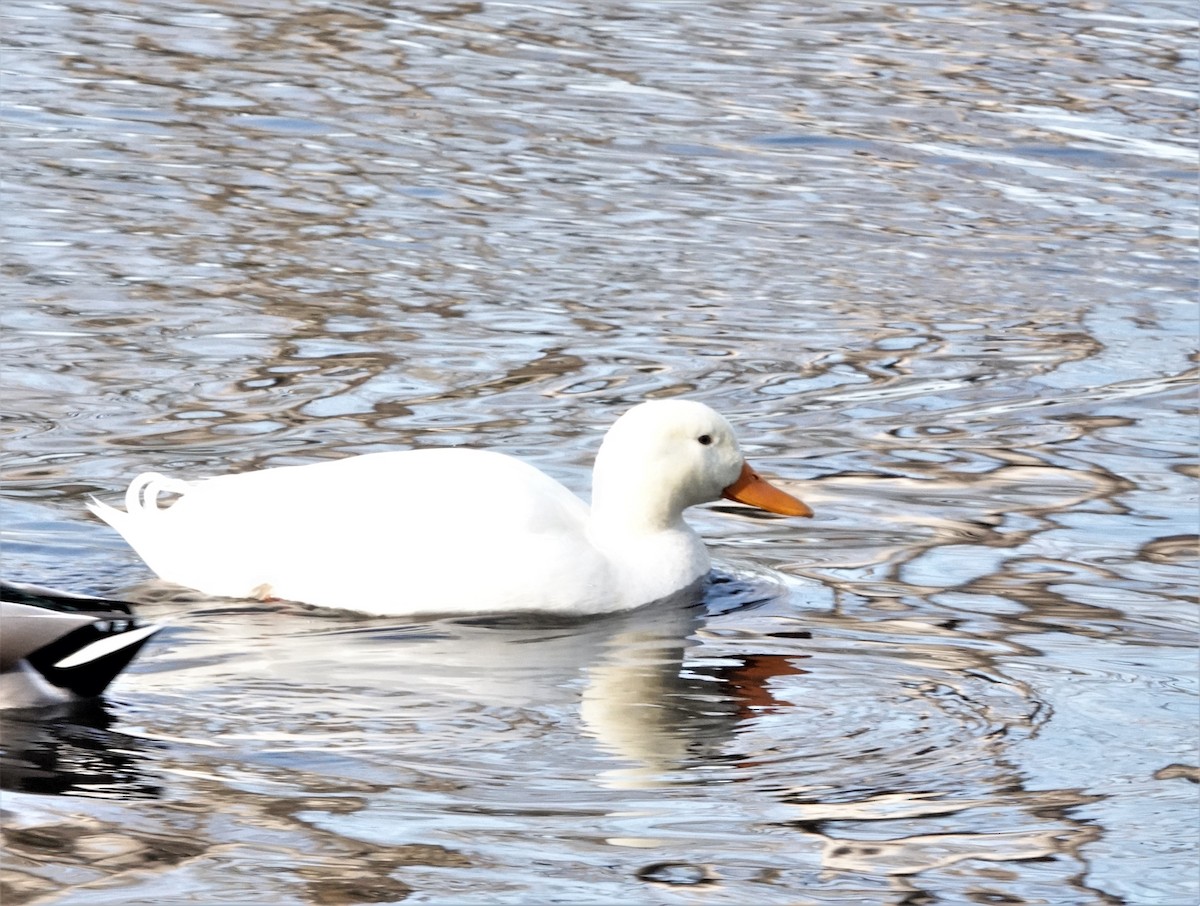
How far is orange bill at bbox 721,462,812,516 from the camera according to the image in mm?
7367

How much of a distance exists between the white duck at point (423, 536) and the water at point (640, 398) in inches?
4.5

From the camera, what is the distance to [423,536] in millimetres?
6766

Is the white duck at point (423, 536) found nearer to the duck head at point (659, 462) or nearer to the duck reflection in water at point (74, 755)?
the duck head at point (659, 462)

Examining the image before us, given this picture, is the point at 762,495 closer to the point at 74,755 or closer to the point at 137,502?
the point at 137,502

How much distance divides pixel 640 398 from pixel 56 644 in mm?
3655

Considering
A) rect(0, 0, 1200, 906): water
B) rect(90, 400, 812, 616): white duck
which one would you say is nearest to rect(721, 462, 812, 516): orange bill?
rect(0, 0, 1200, 906): water

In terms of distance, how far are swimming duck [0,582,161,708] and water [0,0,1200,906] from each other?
120mm

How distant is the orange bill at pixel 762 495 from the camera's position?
7367 millimetres

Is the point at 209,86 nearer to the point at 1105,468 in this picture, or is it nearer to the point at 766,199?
the point at 766,199

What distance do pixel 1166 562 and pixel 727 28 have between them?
9369mm

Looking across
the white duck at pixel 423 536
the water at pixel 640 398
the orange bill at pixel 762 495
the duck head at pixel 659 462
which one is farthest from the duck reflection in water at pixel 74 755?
the orange bill at pixel 762 495

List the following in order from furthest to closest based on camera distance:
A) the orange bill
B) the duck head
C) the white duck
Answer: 1. the orange bill
2. the duck head
3. the white duck

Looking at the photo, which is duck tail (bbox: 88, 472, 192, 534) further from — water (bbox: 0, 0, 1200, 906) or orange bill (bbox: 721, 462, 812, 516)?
orange bill (bbox: 721, 462, 812, 516)

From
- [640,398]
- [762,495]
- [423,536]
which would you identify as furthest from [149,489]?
[640,398]
